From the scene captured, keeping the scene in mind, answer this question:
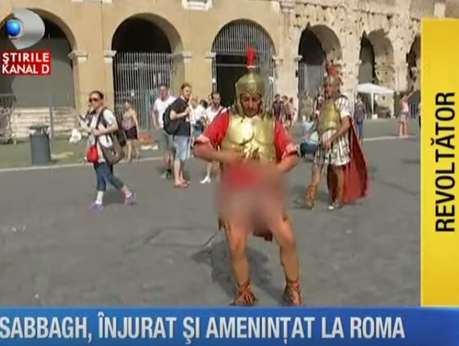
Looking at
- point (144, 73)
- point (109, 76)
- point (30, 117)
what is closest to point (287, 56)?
point (144, 73)

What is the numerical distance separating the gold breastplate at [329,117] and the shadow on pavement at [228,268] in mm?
2187

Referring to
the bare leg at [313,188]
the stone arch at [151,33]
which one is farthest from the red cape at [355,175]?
the stone arch at [151,33]

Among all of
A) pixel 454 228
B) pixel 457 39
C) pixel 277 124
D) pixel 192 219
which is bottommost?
pixel 192 219

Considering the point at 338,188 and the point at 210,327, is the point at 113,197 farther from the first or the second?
the point at 210,327

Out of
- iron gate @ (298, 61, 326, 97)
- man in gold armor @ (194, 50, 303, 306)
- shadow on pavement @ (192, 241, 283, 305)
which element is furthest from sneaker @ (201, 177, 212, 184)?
iron gate @ (298, 61, 326, 97)

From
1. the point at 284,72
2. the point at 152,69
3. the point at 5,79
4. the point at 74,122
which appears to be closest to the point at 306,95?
the point at 284,72

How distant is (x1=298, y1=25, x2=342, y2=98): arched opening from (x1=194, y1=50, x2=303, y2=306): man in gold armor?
25.6 m

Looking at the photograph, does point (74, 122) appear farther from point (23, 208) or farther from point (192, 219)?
point (192, 219)

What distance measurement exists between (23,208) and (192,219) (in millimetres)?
2617

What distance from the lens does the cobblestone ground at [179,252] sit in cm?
484

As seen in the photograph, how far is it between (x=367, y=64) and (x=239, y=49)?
35.8 feet

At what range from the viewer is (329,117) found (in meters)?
7.71

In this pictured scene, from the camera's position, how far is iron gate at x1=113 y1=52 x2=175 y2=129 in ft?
80.2

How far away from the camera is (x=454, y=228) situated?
306 cm
